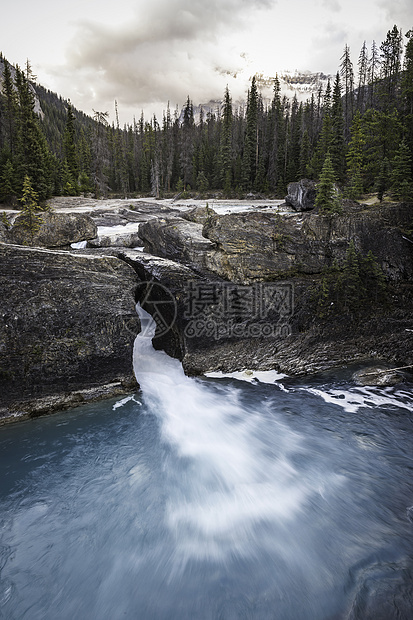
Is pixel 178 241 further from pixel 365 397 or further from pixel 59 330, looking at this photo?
pixel 365 397

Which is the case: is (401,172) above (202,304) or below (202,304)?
above

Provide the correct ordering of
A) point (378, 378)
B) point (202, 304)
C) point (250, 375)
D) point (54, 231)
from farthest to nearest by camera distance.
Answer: point (54, 231)
point (202, 304)
point (250, 375)
point (378, 378)

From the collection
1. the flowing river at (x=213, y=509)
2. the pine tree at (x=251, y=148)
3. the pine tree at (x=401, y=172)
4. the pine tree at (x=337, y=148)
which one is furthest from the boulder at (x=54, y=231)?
the pine tree at (x=251, y=148)

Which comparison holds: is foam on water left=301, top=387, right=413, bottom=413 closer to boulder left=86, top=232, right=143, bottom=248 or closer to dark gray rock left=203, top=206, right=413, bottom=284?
dark gray rock left=203, top=206, right=413, bottom=284

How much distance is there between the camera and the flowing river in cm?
412

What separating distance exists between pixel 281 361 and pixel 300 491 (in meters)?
4.63

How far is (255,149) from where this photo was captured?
47.1 meters

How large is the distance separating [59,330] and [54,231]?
8.08m

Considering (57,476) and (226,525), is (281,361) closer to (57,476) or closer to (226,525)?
(226,525)

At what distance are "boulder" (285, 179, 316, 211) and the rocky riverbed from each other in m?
11.7

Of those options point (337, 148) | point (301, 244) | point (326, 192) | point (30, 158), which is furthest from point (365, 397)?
point (30, 158)

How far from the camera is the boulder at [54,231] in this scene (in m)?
13.4

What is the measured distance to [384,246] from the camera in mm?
11211

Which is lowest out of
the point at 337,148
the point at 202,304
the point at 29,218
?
the point at 202,304
